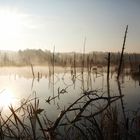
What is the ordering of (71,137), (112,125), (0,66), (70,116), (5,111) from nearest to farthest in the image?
(112,125)
(71,137)
(70,116)
(5,111)
(0,66)

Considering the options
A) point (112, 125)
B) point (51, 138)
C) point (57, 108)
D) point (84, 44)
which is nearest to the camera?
point (51, 138)

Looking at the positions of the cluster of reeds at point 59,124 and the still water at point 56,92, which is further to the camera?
the still water at point 56,92

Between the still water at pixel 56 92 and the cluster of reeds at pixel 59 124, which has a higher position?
the cluster of reeds at pixel 59 124

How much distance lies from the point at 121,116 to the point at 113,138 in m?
4.66

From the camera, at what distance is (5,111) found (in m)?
11.7

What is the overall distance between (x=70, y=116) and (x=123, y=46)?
24272mm

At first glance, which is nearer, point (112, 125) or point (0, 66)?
point (112, 125)

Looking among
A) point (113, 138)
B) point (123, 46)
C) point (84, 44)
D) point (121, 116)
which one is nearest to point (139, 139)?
point (113, 138)

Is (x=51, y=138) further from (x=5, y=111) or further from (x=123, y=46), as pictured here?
(x=123, y=46)

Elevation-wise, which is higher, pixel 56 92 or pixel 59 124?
pixel 59 124

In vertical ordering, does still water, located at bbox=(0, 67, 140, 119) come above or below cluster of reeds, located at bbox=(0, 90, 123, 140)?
below

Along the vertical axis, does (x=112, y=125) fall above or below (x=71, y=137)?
above

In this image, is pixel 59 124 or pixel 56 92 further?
pixel 56 92

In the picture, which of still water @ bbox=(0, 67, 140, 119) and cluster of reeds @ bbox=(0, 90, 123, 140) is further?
still water @ bbox=(0, 67, 140, 119)
